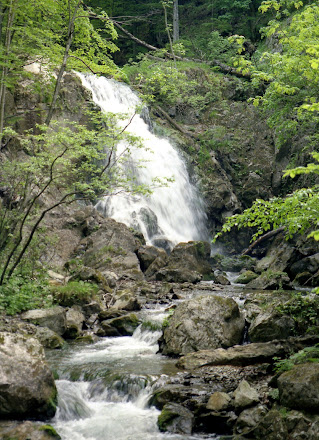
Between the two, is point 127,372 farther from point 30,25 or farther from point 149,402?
point 30,25

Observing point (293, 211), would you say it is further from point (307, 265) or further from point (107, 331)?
point (307, 265)

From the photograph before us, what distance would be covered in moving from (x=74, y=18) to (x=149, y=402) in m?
9.02

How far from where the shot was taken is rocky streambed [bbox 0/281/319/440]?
16.8ft

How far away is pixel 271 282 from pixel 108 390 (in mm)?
9432

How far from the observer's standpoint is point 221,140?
2720 centimetres

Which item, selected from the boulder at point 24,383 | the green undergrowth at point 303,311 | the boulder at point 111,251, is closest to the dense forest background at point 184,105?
the green undergrowth at point 303,311

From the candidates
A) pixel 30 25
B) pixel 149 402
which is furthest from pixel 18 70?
pixel 149 402

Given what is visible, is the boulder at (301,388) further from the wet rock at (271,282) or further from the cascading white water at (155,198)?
the cascading white water at (155,198)

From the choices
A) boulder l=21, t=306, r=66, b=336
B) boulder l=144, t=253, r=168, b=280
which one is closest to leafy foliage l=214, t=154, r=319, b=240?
boulder l=21, t=306, r=66, b=336

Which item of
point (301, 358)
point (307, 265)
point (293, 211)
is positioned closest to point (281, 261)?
point (307, 265)

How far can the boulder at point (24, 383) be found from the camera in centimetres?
534

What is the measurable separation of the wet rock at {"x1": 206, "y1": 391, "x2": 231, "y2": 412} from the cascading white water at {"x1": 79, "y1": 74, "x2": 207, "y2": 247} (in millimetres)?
14072

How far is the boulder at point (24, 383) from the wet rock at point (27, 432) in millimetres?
256

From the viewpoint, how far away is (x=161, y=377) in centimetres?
669
